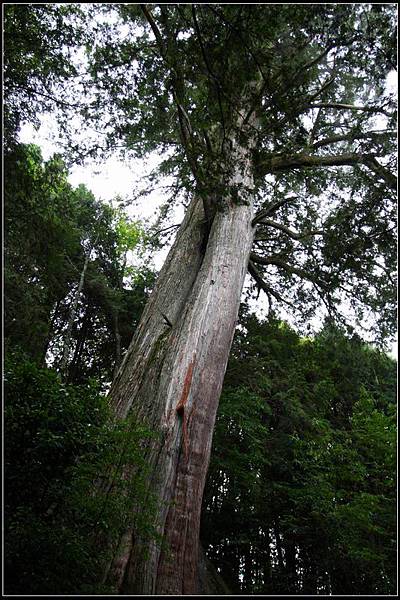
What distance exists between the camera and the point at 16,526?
7.09ft

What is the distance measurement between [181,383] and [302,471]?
7.28 metres

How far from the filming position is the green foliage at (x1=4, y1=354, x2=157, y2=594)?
219cm

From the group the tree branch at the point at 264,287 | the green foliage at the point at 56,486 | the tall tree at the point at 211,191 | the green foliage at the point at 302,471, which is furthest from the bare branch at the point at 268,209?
the green foliage at the point at 56,486

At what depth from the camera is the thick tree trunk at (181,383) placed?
3.22 m

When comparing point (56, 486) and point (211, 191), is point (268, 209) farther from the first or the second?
point (56, 486)

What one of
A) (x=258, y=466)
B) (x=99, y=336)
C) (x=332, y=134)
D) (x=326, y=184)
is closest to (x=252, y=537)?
(x=258, y=466)

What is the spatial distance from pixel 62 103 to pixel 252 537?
34.1ft

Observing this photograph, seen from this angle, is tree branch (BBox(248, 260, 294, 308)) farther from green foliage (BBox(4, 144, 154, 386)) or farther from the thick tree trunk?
green foliage (BBox(4, 144, 154, 386))

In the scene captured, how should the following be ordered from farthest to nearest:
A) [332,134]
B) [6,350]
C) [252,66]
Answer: [332,134], [252,66], [6,350]

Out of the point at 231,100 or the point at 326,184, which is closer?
the point at 231,100

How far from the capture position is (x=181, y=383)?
403 cm

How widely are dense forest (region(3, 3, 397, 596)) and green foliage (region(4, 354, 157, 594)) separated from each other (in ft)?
0.04

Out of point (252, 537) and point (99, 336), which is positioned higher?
point (99, 336)

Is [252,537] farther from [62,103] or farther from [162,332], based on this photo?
[62,103]
